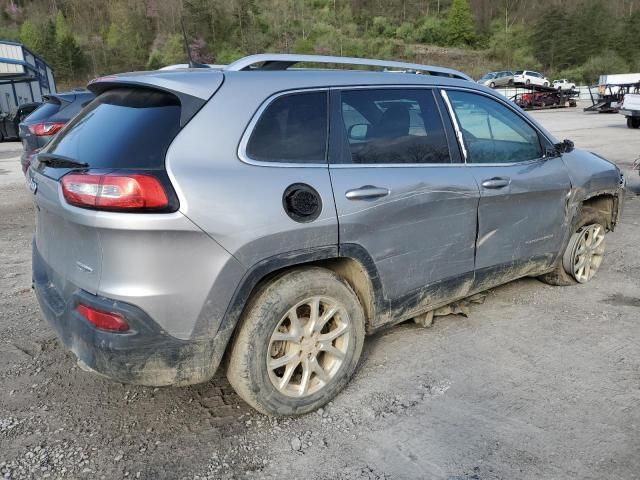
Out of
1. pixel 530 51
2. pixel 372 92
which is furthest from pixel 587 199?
pixel 530 51

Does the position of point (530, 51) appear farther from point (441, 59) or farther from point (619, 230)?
point (619, 230)

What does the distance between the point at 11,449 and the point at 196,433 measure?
0.88 meters

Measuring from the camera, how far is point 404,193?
3.09 m

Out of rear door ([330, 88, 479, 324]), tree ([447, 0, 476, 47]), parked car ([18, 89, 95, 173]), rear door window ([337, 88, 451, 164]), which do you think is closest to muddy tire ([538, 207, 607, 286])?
rear door ([330, 88, 479, 324])

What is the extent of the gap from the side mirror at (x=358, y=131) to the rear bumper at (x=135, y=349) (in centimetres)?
132

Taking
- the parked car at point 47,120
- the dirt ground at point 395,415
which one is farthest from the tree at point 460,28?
the dirt ground at point 395,415

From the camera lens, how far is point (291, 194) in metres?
2.66

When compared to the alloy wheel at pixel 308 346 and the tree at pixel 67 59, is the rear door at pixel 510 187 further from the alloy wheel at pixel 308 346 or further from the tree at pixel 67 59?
the tree at pixel 67 59

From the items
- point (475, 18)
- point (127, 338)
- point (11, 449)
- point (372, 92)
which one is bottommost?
point (11, 449)

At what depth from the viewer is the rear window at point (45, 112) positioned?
8130 millimetres

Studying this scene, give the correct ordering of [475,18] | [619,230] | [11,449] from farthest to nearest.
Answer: [475,18] < [619,230] < [11,449]

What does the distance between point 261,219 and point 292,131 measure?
0.55 metres

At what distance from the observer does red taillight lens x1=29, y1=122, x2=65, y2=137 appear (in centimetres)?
773

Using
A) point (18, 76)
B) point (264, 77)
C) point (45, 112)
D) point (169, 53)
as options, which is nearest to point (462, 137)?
point (264, 77)
